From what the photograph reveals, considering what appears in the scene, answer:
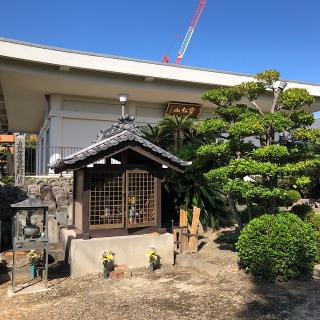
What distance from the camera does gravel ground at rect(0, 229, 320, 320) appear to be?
5.71 metres

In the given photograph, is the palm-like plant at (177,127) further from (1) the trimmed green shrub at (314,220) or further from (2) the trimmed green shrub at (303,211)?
(1) the trimmed green shrub at (314,220)

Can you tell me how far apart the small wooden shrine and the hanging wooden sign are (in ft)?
33.4

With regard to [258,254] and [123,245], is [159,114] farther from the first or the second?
[258,254]

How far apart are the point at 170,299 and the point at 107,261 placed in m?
2.07

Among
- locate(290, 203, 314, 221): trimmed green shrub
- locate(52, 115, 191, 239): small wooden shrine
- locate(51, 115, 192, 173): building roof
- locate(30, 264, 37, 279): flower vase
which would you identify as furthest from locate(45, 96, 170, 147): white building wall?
locate(290, 203, 314, 221): trimmed green shrub

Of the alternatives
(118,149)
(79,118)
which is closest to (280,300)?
(118,149)

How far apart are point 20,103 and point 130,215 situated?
48.4ft

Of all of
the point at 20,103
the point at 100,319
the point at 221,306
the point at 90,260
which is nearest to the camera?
the point at 100,319

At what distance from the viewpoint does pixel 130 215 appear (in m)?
9.02

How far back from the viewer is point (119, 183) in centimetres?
895

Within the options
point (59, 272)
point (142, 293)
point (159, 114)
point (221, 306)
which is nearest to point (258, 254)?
point (221, 306)

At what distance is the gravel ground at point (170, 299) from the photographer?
5.71 meters

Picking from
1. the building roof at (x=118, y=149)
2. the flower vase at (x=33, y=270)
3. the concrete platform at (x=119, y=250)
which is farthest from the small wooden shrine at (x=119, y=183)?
the flower vase at (x=33, y=270)

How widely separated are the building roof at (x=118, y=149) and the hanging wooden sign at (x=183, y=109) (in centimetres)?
1029
